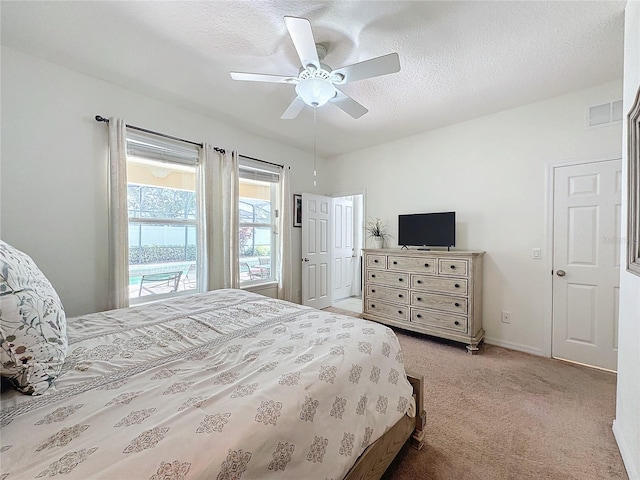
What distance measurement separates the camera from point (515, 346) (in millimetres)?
2936

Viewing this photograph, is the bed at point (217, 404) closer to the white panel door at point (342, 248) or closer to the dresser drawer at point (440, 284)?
the dresser drawer at point (440, 284)

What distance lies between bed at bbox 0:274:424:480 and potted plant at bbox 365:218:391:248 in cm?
251

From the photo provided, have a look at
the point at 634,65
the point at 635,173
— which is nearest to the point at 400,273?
the point at 635,173

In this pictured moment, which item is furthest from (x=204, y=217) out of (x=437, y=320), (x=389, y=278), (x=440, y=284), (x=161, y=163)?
(x=437, y=320)

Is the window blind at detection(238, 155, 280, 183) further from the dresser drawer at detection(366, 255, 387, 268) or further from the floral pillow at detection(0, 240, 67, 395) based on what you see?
the floral pillow at detection(0, 240, 67, 395)

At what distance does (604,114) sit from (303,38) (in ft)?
9.47

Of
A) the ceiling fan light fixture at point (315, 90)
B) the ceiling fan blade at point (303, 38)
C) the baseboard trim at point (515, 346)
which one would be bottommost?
the baseboard trim at point (515, 346)

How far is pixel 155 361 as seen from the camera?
117 cm

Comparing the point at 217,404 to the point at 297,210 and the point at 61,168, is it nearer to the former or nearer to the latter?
the point at 61,168

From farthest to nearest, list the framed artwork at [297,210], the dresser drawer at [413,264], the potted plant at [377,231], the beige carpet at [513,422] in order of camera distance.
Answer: the framed artwork at [297,210], the potted plant at [377,231], the dresser drawer at [413,264], the beige carpet at [513,422]

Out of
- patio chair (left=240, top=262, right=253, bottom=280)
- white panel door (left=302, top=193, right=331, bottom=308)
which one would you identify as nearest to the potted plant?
white panel door (left=302, top=193, right=331, bottom=308)

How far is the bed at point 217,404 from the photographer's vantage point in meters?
0.67

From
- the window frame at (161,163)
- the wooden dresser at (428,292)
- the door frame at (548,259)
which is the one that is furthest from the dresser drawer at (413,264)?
the window frame at (161,163)

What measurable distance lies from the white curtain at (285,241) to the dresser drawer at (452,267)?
2.03 metres
